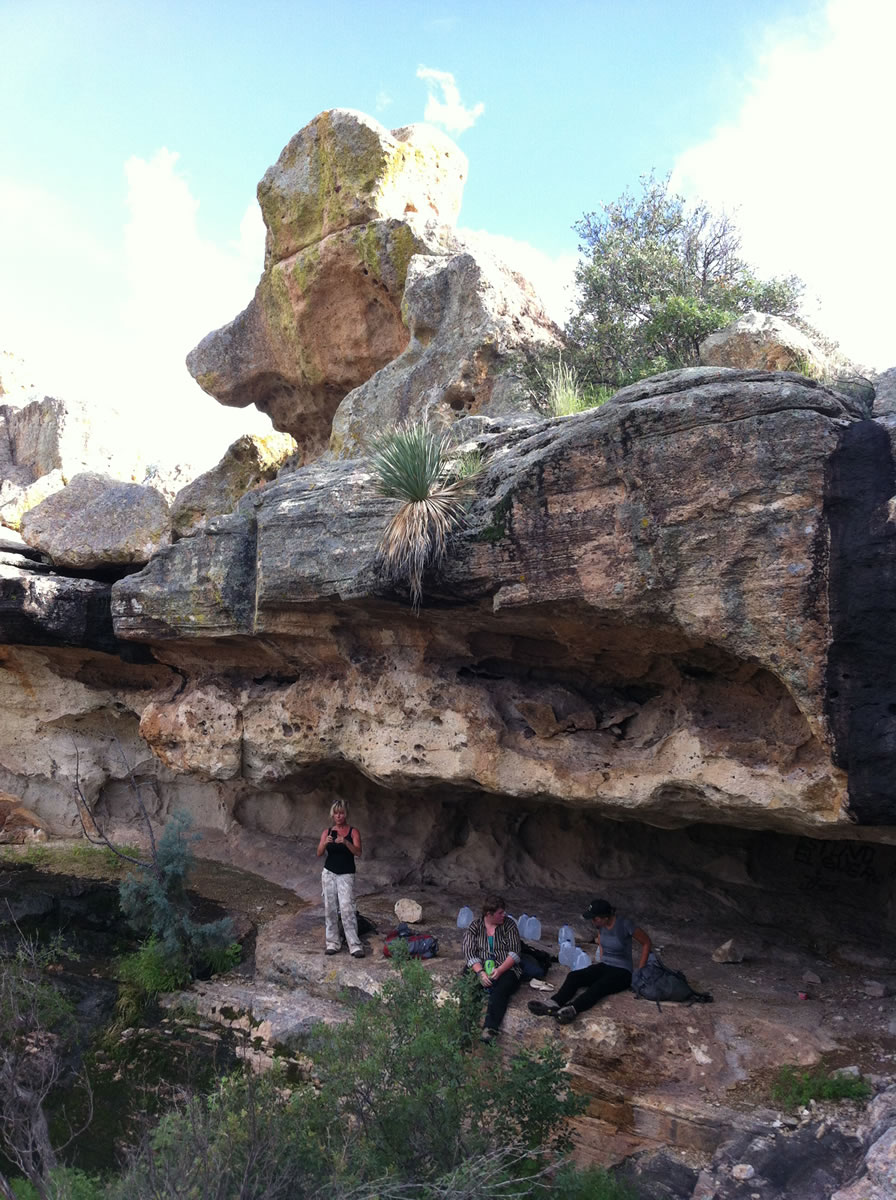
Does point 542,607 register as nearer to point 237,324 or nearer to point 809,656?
point 809,656

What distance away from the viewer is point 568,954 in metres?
7.43

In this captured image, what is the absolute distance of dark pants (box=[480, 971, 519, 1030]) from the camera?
21.7 ft

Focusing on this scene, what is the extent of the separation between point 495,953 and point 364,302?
1057 cm

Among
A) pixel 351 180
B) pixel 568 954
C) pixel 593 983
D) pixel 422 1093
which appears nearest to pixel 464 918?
pixel 568 954

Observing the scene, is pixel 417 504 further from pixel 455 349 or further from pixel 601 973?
pixel 455 349

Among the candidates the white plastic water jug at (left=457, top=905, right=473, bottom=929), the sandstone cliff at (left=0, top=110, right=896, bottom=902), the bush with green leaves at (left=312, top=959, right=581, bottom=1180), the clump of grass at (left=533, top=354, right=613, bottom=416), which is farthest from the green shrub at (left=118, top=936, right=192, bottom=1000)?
the clump of grass at (left=533, top=354, right=613, bottom=416)

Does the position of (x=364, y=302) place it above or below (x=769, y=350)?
above

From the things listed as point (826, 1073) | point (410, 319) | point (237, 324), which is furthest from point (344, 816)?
point (237, 324)

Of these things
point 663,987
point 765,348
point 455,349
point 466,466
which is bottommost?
point 663,987

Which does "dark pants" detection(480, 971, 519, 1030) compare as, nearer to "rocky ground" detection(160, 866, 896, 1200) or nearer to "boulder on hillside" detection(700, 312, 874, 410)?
"rocky ground" detection(160, 866, 896, 1200)

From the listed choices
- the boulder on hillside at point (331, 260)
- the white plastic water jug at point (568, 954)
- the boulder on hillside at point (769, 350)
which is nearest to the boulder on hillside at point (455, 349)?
the boulder on hillside at point (331, 260)

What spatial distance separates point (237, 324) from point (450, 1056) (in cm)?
1394

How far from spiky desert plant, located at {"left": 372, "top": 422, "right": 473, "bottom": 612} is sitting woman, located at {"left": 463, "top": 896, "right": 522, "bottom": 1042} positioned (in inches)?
106

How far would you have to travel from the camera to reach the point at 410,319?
12109mm
